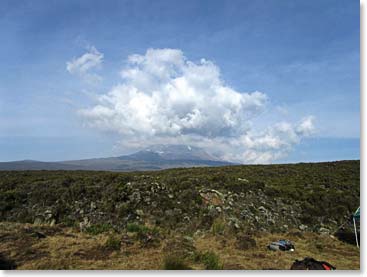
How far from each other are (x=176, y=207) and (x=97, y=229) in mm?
3297

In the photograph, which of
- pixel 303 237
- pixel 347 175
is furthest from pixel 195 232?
pixel 347 175

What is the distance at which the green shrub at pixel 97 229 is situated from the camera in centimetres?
978

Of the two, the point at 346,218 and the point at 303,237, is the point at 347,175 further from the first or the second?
the point at 303,237

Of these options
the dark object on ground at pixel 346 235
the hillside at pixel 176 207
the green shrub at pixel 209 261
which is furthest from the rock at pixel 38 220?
the dark object on ground at pixel 346 235

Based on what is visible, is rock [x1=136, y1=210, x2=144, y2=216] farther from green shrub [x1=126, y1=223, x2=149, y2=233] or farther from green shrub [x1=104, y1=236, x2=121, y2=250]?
green shrub [x1=104, y1=236, x2=121, y2=250]

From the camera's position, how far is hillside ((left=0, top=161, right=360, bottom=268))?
427 inches

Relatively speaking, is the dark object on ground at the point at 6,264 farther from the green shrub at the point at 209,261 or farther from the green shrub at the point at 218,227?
the green shrub at the point at 218,227

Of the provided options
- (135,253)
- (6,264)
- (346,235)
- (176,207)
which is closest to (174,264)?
(135,253)

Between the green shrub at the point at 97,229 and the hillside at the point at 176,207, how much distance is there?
31mm

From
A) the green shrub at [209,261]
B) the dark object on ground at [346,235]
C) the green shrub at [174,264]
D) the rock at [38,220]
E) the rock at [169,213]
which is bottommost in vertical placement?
the dark object on ground at [346,235]

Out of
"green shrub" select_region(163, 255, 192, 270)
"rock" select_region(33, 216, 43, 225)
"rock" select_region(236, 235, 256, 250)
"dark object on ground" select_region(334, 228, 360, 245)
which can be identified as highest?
"green shrub" select_region(163, 255, 192, 270)

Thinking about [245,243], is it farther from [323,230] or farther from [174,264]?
[323,230]

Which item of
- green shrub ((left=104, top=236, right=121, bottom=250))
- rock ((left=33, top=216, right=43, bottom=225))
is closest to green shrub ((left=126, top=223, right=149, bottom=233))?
green shrub ((left=104, top=236, right=121, bottom=250))

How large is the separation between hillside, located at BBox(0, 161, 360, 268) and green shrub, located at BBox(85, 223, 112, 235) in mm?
31
